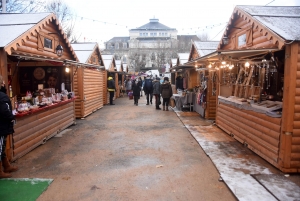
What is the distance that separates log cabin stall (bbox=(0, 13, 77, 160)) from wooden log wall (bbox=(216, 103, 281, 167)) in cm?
571

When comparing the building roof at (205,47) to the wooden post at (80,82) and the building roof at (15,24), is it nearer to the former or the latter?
the wooden post at (80,82)

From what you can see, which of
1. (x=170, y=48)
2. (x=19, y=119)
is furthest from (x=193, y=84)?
(x=170, y=48)

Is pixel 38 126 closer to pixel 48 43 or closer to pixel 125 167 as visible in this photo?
pixel 125 167

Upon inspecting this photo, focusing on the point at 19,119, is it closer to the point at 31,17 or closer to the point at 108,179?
the point at 108,179

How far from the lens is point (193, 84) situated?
16219 mm

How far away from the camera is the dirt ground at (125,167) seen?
4.24m

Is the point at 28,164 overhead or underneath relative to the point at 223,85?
underneath

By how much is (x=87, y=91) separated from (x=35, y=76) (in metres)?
2.96

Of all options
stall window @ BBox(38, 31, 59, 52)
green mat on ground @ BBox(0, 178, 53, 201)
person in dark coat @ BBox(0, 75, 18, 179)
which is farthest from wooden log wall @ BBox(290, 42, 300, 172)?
stall window @ BBox(38, 31, 59, 52)

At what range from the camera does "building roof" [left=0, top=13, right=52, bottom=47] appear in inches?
227

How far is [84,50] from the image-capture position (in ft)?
43.6

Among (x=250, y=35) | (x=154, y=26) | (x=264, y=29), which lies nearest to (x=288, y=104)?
(x=264, y=29)

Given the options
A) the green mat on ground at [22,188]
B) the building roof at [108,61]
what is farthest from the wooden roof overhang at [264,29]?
the building roof at [108,61]

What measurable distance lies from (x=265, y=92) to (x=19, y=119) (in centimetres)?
692
